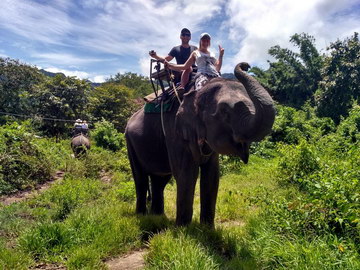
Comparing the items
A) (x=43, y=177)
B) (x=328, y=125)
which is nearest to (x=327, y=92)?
(x=328, y=125)

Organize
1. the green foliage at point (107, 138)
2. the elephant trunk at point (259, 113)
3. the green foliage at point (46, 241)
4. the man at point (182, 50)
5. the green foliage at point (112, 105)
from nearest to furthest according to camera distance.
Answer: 1. the elephant trunk at point (259, 113)
2. the green foliage at point (46, 241)
3. the man at point (182, 50)
4. the green foliage at point (107, 138)
5. the green foliage at point (112, 105)

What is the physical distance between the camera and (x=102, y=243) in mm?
3838

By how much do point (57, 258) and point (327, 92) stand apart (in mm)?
20050

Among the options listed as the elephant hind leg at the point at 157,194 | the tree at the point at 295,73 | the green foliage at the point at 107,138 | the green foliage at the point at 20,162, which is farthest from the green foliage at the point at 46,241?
the tree at the point at 295,73

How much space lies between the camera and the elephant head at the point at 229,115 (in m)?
2.59

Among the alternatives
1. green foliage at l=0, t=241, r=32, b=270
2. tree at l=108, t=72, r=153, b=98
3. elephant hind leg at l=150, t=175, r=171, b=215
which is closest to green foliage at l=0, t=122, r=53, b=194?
elephant hind leg at l=150, t=175, r=171, b=215

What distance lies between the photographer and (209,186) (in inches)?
164

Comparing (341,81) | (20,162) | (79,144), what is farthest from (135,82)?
(20,162)

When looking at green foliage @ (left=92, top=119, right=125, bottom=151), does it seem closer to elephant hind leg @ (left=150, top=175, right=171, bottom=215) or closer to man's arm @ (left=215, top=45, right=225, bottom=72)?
elephant hind leg @ (left=150, top=175, right=171, bottom=215)

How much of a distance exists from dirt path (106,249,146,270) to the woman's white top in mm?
2285

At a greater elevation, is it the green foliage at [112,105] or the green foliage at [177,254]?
the green foliage at [112,105]

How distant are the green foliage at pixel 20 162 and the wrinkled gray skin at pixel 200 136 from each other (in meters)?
4.57

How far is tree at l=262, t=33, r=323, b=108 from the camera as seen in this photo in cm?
2791

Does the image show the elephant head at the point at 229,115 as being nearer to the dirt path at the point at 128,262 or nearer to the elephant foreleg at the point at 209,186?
the elephant foreleg at the point at 209,186
